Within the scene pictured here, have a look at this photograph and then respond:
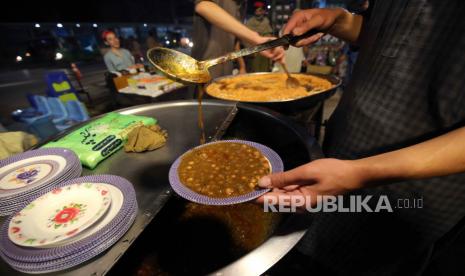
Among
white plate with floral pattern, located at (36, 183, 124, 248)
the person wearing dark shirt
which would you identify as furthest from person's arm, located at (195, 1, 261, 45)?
white plate with floral pattern, located at (36, 183, 124, 248)

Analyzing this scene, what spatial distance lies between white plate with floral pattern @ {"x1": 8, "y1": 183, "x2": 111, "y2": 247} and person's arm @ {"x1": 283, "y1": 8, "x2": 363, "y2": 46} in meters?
1.87

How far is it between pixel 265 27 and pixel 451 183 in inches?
322

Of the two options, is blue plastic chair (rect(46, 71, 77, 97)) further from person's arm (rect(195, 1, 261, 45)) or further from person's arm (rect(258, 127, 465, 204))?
person's arm (rect(258, 127, 465, 204))

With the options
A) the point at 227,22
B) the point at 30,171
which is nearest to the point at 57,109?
the point at 227,22

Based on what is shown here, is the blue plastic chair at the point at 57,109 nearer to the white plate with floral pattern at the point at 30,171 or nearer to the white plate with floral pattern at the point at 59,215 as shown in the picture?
the white plate with floral pattern at the point at 30,171

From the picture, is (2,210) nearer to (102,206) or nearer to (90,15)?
(102,206)

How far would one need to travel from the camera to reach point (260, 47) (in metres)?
1.79

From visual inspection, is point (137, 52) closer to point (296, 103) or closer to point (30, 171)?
point (296, 103)

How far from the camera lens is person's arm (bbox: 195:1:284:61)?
2650 mm

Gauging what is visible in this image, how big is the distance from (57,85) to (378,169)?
7.26 meters

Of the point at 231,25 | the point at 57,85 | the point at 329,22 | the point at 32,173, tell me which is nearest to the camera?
the point at 32,173

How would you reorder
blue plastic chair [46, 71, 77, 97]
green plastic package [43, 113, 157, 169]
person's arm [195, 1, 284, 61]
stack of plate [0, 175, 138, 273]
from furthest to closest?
blue plastic chair [46, 71, 77, 97], person's arm [195, 1, 284, 61], green plastic package [43, 113, 157, 169], stack of plate [0, 175, 138, 273]

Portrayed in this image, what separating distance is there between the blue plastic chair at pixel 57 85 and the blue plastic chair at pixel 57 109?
563 millimetres

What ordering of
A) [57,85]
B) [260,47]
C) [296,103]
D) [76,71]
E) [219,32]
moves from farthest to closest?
1. [76,71]
2. [57,85]
3. [219,32]
4. [296,103]
5. [260,47]
